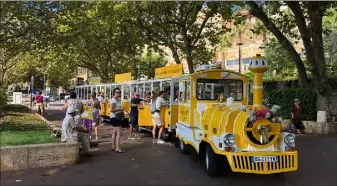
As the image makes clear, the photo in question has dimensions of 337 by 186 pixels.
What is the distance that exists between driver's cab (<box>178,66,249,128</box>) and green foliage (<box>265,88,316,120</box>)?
8.93m

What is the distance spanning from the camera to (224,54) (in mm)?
51875

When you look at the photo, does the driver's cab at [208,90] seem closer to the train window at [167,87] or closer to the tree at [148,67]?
the train window at [167,87]

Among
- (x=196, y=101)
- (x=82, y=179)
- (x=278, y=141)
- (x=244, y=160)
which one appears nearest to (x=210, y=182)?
(x=244, y=160)

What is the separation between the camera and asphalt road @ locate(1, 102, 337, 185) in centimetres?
748

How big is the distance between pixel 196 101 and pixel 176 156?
1513 millimetres

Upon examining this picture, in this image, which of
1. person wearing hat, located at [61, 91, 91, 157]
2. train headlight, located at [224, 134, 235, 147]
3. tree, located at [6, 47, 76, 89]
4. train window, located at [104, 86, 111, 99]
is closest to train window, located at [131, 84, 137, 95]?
train window, located at [104, 86, 111, 99]

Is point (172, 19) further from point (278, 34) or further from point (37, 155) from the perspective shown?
point (37, 155)

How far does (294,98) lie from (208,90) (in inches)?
412

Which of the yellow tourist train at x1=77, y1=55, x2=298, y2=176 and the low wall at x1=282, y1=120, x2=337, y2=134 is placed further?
the low wall at x1=282, y1=120, x2=337, y2=134

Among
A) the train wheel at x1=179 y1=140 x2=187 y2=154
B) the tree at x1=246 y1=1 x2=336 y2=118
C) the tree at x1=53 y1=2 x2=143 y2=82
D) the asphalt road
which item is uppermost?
the tree at x1=53 y1=2 x2=143 y2=82

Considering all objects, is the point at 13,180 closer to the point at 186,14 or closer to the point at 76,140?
the point at 76,140

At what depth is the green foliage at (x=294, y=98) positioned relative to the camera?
61.1 feet

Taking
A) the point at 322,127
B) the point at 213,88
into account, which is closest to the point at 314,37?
the point at 322,127

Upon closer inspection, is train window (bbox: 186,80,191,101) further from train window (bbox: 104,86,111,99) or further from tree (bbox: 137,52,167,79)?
tree (bbox: 137,52,167,79)
